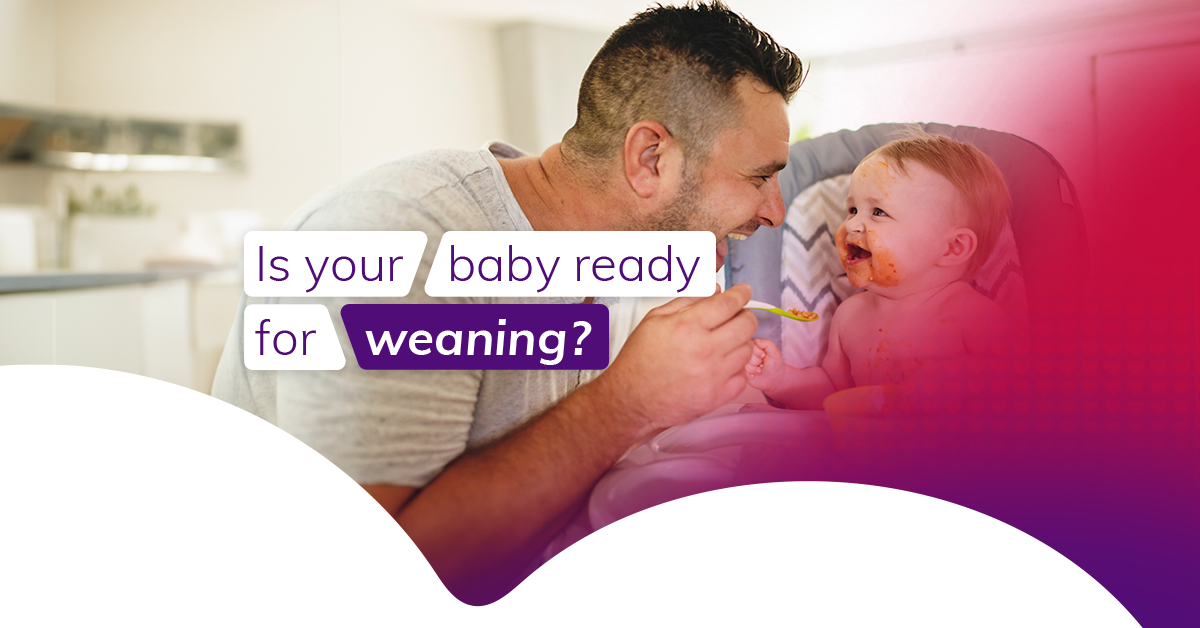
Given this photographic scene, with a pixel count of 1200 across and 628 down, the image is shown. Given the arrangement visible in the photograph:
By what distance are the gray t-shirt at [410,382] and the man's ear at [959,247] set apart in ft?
1.61

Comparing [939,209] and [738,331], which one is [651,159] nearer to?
[738,331]

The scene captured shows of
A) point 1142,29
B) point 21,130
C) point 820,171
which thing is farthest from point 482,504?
point 1142,29

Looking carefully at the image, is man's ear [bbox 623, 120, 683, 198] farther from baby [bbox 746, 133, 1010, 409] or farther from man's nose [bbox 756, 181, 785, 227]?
baby [bbox 746, 133, 1010, 409]

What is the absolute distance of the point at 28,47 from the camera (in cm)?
109

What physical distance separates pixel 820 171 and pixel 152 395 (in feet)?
3.21

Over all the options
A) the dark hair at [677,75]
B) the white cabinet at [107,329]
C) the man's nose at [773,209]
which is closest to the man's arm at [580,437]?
the man's nose at [773,209]

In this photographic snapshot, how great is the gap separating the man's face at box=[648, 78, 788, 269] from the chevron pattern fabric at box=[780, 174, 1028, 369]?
54 mm

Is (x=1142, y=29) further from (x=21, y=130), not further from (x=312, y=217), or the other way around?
(x=21, y=130)

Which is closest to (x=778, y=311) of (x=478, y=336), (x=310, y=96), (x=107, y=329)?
(x=478, y=336)

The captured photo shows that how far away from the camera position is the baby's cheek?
1064 mm

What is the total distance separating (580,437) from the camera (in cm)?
105

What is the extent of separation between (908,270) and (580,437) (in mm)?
484

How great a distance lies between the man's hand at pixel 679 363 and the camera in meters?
1.04

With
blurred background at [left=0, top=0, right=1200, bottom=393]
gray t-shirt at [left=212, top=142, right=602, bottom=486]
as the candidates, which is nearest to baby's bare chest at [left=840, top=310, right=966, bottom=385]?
blurred background at [left=0, top=0, right=1200, bottom=393]
